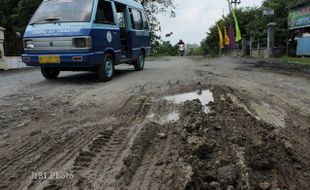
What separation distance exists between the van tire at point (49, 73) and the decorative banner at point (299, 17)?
53.7 feet

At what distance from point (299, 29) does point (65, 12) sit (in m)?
18.0

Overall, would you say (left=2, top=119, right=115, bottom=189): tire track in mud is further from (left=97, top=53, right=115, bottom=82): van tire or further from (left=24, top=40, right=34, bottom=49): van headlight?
(left=24, top=40, right=34, bottom=49): van headlight

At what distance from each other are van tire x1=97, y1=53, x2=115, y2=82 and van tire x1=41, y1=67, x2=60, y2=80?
1365 millimetres

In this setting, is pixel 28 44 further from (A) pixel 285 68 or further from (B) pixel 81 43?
(A) pixel 285 68

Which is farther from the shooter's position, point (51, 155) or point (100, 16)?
point (100, 16)

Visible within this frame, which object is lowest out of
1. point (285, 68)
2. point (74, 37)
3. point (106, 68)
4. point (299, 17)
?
point (285, 68)

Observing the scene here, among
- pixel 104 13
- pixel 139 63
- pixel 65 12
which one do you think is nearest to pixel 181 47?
pixel 139 63

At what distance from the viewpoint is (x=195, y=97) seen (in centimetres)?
671

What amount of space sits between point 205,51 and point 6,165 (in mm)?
47608

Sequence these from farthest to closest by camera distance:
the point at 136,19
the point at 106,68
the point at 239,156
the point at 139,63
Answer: the point at 139,63 < the point at 136,19 < the point at 106,68 < the point at 239,156

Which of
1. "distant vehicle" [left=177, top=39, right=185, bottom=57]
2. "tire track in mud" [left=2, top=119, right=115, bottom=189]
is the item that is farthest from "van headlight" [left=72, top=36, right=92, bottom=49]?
"distant vehicle" [left=177, top=39, right=185, bottom=57]

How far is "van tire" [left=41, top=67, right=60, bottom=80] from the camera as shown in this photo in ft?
32.1

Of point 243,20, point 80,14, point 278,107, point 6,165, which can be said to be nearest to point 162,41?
point 243,20

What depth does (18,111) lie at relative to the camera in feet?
18.4
